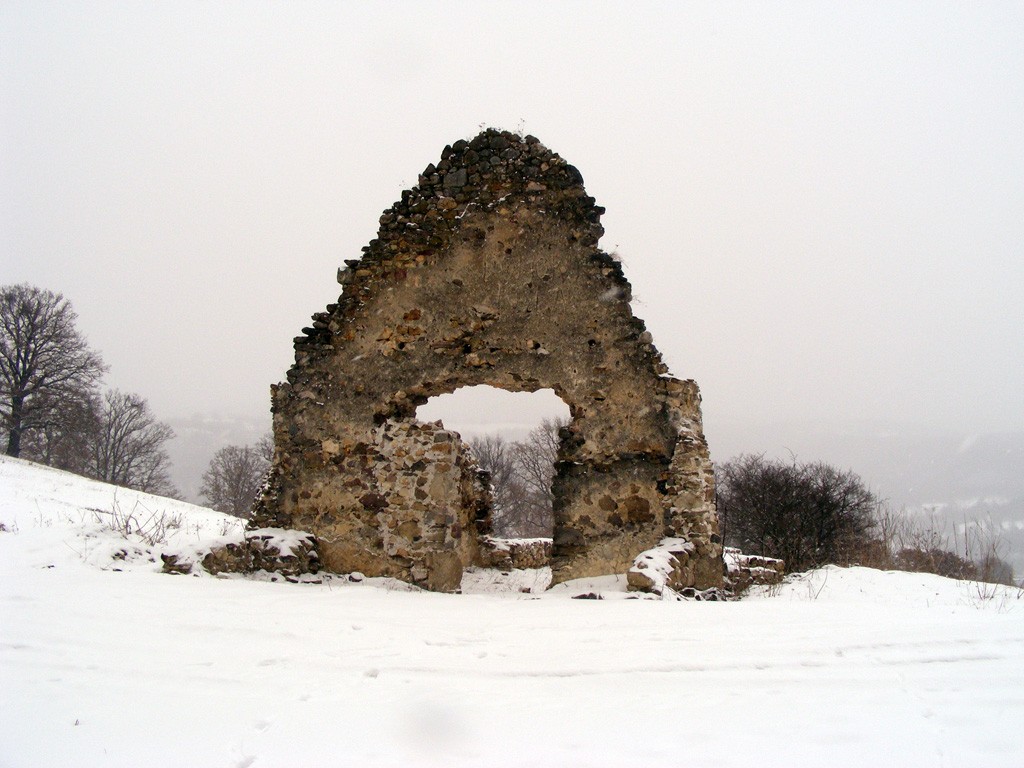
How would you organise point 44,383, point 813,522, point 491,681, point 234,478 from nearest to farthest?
point 491,681
point 813,522
point 44,383
point 234,478

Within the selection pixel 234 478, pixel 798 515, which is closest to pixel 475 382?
pixel 798 515

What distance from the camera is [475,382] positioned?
6801mm

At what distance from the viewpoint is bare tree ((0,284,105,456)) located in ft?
78.5

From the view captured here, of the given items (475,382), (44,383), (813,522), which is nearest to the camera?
(475,382)

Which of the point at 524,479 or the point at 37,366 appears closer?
the point at 37,366

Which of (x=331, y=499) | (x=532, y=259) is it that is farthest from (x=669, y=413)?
(x=331, y=499)

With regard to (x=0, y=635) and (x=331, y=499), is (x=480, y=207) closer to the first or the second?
(x=331, y=499)

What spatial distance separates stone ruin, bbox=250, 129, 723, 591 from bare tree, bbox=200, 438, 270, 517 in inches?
1105

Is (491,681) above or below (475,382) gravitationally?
below

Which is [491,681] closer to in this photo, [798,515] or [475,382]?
[475,382]

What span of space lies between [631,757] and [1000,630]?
294 centimetres

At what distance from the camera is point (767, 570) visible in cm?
851

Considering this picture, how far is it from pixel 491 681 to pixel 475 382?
4.11m

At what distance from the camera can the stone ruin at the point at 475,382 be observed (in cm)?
636
